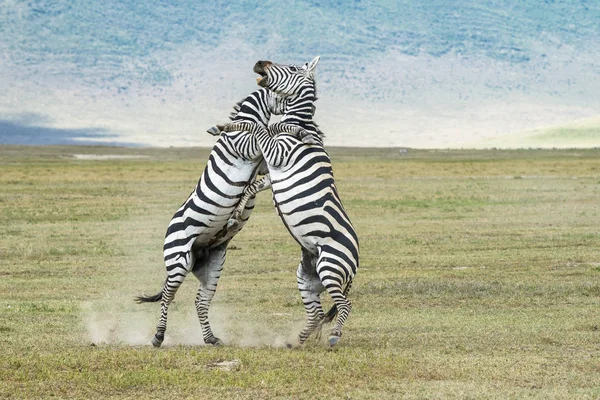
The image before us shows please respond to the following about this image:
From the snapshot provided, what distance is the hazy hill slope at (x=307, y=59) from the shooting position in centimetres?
13388

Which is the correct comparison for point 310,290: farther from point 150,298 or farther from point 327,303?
point 327,303

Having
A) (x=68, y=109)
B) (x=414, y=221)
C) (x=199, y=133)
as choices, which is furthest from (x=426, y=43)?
(x=414, y=221)

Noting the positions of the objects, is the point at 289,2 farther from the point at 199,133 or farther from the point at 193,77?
the point at 199,133

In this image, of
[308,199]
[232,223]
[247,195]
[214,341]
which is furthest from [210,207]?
[214,341]

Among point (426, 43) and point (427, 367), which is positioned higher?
point (426, 43)

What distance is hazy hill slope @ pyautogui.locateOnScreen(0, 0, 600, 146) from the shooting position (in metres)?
134

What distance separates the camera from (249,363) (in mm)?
9445

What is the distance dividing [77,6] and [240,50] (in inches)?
1082

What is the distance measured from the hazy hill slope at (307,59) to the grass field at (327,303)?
Answer: 99.6 metres

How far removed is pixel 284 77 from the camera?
35.3 ft

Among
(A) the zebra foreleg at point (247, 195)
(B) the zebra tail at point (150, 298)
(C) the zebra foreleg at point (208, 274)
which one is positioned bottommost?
(B) the zebra tail at point (150, 298)

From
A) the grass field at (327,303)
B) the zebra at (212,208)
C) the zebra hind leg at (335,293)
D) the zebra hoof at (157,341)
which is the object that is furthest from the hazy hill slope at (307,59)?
the zebra hind leg at (335,293)

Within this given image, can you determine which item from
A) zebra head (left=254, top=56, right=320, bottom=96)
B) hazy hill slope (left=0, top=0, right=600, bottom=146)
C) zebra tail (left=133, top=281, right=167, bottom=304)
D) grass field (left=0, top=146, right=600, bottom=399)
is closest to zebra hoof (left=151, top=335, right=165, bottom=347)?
grass field (left=0, top=146, right=600, bottom=399)

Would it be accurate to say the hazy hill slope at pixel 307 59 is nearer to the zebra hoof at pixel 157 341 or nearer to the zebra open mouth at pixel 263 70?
the zebra open mouth at pixel 263 70
